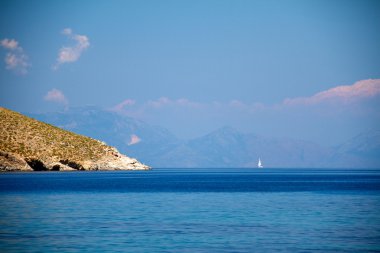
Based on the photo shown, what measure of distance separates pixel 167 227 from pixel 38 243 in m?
14.2

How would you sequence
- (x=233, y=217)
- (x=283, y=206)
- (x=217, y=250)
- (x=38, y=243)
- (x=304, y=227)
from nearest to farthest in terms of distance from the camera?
(x=217, y=250) < (x=38, y=243) < (x=304, y=227) < (x=233, y=217) < (x=283, y=206)

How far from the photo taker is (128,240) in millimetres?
49906

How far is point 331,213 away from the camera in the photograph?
72250 millimetres

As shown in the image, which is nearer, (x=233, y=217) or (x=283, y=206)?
(x=233, y=217)

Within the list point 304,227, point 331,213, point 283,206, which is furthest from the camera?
point 283,206

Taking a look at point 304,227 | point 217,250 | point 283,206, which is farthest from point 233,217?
point 217,250

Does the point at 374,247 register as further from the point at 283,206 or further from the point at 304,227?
the point at 283,206

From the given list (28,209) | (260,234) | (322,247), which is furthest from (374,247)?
(28,209)

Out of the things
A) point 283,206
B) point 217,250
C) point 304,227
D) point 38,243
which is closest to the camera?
point 217,250

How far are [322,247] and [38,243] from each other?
72.6 ft

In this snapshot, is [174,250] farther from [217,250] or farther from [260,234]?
[260,234]

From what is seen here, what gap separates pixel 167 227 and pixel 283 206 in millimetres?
29191

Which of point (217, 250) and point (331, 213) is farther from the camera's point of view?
point (331, 213)

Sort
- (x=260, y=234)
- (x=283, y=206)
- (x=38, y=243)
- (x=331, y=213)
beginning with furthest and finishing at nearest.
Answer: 1. (x=283, y=206)
2. (x=331, y=213)
3. (x=260, y=234)
4. (x=38, y=243)
